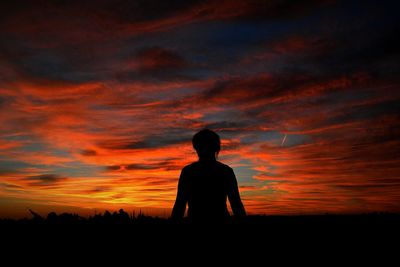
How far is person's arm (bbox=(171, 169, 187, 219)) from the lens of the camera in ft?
25.4

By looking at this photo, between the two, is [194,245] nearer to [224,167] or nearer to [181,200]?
[181,200]

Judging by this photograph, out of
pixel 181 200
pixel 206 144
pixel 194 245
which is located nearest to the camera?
pixel 194 245

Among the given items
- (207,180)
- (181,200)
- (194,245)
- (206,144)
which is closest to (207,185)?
(207,180)

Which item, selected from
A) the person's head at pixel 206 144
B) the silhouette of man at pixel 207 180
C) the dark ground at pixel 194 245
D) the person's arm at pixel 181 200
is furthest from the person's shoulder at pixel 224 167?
the dark ground at pixel 194 245

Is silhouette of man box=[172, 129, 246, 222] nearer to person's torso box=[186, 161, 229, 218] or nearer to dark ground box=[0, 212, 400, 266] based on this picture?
person's torso box=[186, 161, 229, 218]

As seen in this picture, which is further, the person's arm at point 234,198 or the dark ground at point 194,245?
the person's arm at point 234,198

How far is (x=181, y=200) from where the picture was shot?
7.89 m

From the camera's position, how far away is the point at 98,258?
289 inches

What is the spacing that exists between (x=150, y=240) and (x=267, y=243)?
8.19 feet

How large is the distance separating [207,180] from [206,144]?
694 millimetres

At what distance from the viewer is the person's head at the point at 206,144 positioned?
759 cm

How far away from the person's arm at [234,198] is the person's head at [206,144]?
0.52 meters

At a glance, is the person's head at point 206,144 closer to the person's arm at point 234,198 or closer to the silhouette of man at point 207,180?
the silhouette of man at point 207,180

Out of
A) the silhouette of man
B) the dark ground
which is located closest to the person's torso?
the silhouette of man
